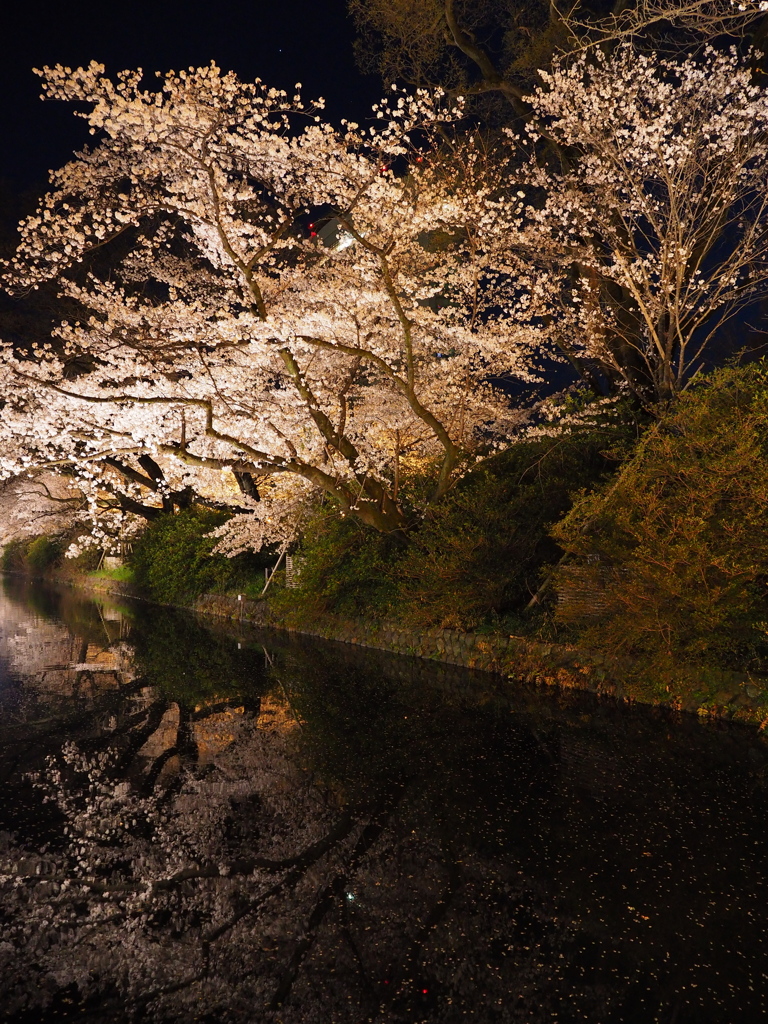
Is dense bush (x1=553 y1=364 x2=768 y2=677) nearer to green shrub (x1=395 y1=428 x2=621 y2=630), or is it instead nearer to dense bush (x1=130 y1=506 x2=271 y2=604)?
green shrub (x1=395 y1=428 x2=621 y2=630)

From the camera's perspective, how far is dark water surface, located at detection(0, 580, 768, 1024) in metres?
3.12

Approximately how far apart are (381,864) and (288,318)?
903 centimetres

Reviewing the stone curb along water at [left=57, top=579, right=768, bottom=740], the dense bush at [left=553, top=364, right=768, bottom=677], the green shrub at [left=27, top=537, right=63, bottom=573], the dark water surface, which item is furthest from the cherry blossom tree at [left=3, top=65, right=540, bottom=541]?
the green shrub at [left=27, top=537, right=63, bottom=573]

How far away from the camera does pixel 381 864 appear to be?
4.31 metres

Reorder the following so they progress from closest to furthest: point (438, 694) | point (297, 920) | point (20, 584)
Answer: point (297, 920) → point (438, 694) → point (20, 584)

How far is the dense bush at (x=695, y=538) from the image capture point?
707cm

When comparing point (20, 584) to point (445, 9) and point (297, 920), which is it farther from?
point (297, 920)

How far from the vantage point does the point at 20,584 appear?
32656mm

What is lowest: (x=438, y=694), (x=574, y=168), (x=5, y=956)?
(x=438, y=694)

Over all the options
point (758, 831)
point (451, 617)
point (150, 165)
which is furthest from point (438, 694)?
point (150, 165)

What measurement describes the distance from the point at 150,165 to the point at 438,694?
960 centimetres

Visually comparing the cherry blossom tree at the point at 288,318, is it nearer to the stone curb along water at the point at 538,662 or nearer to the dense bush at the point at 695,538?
the stone curb along water at the point at 538,662

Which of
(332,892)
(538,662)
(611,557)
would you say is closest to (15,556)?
(538,662)

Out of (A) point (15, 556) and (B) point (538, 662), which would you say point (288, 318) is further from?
(A) point (15, 556)
